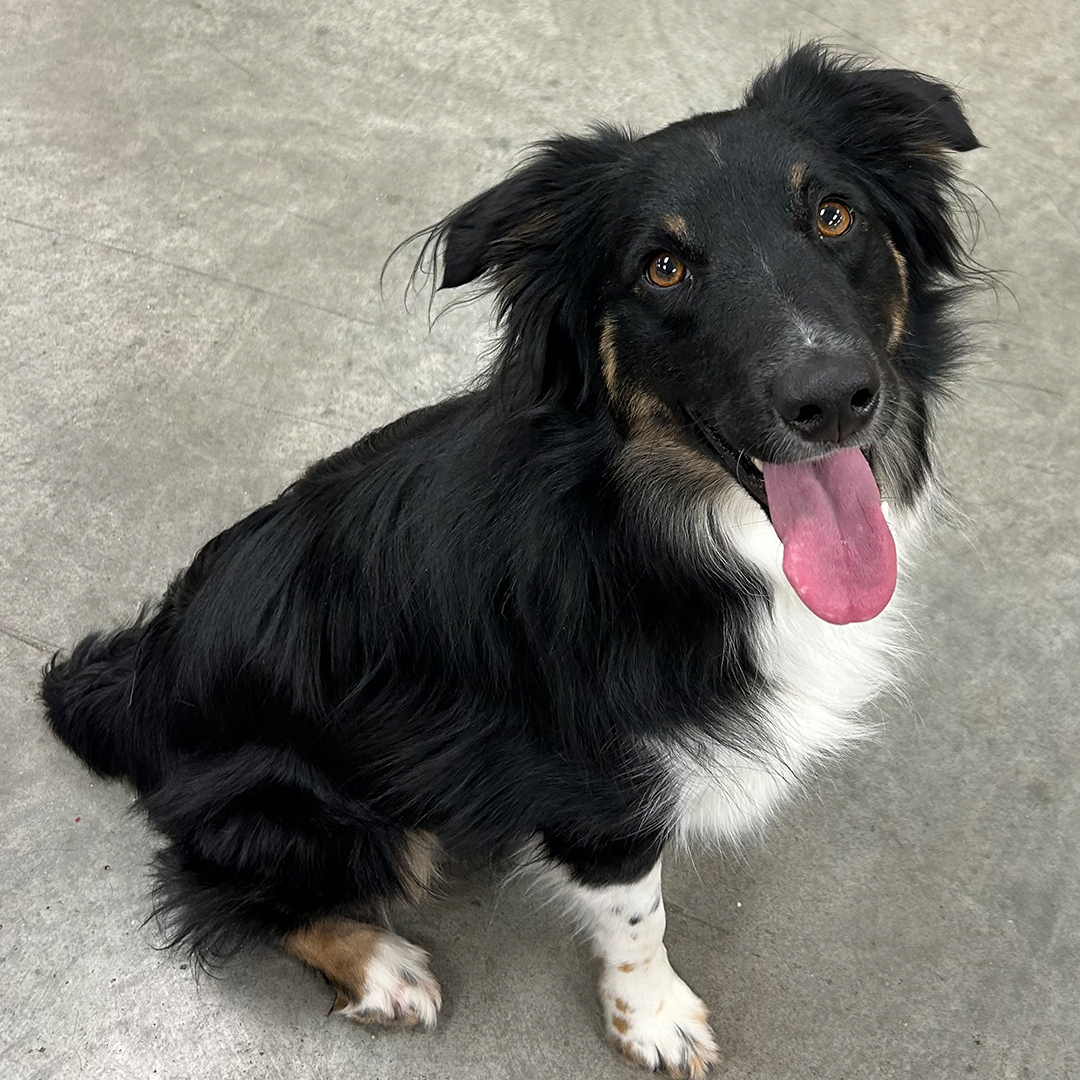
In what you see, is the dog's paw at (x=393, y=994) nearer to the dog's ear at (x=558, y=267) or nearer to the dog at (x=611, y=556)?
the dog at (x=611, y=556)

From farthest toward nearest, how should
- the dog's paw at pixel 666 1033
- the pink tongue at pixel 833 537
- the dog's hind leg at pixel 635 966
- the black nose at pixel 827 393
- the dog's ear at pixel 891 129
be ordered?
the dog's paw at pixel 666 1033, the dog's hind leg at pixel 635 966, the dog's ear at pixel 891 129, the pink tongue at pixel 833 537, the black nose at pixel 827 393

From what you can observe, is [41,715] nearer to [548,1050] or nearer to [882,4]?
[548,1050]

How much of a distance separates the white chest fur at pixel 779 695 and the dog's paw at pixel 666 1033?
1.58 ft

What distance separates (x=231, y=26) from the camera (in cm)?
505

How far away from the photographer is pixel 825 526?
2.26 metres

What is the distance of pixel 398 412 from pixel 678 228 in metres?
1.92

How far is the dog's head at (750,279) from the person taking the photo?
6.96 ft

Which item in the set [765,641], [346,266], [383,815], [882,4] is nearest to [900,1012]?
[765,641]

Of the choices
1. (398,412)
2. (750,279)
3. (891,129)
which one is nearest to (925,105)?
(891,129)

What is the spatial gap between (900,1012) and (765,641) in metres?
1.14

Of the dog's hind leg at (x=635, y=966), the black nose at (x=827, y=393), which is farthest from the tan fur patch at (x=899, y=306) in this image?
the dog's hind leg at (x=635, y=966)

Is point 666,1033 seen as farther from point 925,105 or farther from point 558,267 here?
point 925,105

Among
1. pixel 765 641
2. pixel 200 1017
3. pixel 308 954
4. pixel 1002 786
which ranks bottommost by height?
pixel 200 1017

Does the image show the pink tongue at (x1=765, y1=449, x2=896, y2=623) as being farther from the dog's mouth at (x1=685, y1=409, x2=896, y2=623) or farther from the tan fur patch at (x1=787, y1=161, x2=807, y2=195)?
the tan fur patch at (x1=787, y1=161, x2=807, y2=195)
